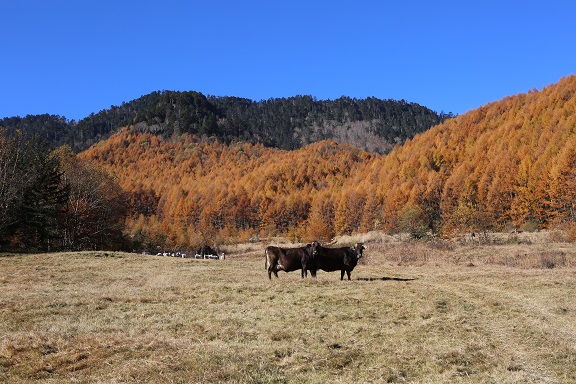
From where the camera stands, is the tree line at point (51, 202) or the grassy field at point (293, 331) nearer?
the grassy field at point (293, 331)

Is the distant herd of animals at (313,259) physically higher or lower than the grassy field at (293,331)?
higher

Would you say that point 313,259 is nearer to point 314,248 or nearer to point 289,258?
point 314,248

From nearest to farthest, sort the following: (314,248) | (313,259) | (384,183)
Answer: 1. (314,248)
2. (313,259)
3. (384,183)

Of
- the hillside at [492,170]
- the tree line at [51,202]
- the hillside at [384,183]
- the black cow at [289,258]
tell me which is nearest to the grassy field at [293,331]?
the black cow at [289,258]

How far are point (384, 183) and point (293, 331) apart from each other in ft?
398

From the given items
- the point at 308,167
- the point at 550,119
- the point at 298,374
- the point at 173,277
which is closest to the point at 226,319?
the point at 298,374

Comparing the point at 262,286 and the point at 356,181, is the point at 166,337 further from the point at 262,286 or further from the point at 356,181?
the point at 356,181

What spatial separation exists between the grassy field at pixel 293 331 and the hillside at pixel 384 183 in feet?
167

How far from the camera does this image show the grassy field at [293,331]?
8102 mm

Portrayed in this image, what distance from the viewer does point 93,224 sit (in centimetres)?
6209

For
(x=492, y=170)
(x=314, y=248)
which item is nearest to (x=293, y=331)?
(x=314, y=248)

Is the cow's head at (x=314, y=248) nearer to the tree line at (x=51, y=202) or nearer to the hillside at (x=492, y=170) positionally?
the tree line at (x=51, y=202)

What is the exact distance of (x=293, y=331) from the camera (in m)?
11.3

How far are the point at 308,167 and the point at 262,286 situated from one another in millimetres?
155405
